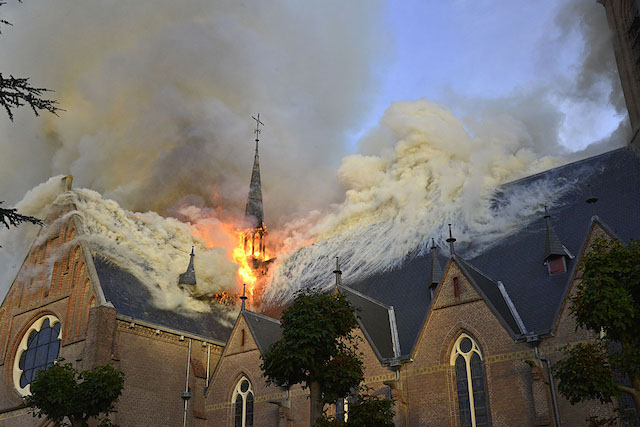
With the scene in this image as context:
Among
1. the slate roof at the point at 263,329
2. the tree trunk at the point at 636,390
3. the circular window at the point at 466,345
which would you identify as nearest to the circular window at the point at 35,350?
the slate roof at the point at 263,329

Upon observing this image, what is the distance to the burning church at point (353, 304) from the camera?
27547 mm

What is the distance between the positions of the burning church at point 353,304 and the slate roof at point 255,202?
4.74 m

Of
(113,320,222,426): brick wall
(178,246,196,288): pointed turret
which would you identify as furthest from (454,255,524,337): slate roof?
(178,246,196,288): pointed turret

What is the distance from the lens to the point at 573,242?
3064cm

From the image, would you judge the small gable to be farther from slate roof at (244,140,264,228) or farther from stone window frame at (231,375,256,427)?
slate roof at (244,140,264,228)

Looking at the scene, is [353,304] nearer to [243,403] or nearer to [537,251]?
[243,403]

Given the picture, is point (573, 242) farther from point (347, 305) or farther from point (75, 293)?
point (75, 293)

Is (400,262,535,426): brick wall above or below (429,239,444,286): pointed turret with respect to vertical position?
below

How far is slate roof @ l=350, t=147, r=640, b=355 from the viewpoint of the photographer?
94.5ft

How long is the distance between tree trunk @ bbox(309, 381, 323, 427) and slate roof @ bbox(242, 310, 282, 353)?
10905mm

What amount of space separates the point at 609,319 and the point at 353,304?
16308 millimetres

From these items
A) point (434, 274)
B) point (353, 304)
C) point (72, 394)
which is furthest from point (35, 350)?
point (434, 274)

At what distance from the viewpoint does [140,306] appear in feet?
130

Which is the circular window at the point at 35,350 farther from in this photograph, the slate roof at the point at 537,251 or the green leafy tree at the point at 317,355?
the green leafy tree at the point at 317,355
